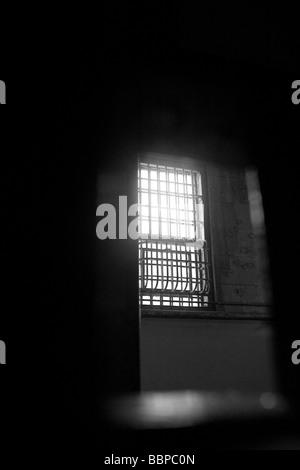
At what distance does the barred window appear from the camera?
4.10m

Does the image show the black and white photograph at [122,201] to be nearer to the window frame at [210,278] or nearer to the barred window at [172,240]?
the window frame at [210,278]

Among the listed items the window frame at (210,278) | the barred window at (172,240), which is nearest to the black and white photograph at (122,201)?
the window frame at (210,278)

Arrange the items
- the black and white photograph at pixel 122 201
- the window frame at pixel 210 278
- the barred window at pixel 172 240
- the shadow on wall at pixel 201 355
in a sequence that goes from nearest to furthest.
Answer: the black and white photograph at pixel 122 201 < the shadow on wall at pixel 201 355 < the window frame at pixel 210 278 < the barred window at pixel 172 240

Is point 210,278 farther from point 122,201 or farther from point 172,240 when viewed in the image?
point 122,201

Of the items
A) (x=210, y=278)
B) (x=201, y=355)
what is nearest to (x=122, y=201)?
(x=201, y=355)

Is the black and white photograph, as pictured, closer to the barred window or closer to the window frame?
the window frame

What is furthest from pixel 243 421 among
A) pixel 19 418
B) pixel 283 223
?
pixel 283 223

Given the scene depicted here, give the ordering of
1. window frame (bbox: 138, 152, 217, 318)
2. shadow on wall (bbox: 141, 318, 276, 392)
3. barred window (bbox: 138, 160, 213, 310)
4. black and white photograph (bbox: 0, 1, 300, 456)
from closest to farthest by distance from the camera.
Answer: black and white photograph (bbox: 0, 1, 300, 456) → shadow on wall (bbox: 141, 318, 276, 392) → window frame (bbox: 138, 152, 217, 318) → barred window (bbox: 138, 160, 213, 310)

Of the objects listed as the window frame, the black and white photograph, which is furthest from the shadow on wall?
the black and white photograph

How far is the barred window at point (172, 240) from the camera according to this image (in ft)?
13.4

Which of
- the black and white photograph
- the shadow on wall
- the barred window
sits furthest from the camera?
the barred window

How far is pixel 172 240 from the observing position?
4.27 meters

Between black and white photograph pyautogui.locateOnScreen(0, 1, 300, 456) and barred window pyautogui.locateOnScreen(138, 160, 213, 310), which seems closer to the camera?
black and white photograph pyautogui.locateOnScreen(0, 1, 300, 456)

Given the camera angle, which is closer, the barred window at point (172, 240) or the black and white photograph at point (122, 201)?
the black and white photograph at point (122, 201)
